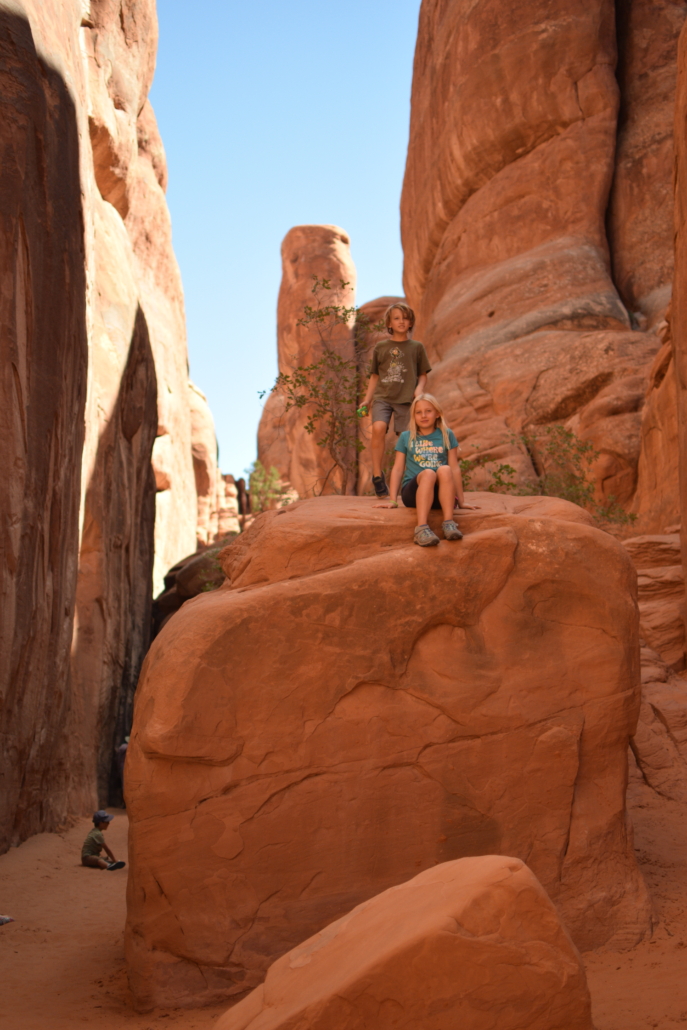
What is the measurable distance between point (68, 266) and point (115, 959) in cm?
744

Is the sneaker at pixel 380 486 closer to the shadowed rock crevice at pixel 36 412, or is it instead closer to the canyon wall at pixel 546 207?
the shadowed rock crevice at pixel 36 412

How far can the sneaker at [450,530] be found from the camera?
5.48 meters

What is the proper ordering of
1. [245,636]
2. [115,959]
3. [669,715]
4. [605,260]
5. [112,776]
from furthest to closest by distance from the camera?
1. [605,260]
2. [112,776]
3. [669,715]
4. [115,959]
5. [245,636]

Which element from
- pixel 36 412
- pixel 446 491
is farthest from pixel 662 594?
pixel 36 412

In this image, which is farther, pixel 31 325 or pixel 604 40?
pixel 604 40

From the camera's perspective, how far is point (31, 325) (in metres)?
8.54

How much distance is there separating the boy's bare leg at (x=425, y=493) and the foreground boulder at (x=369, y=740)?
0.29m

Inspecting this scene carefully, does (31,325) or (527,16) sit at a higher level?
(527,16)

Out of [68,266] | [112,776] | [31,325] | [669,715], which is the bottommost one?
[112,776]

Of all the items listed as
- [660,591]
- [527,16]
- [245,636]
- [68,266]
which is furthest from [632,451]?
[527,16]

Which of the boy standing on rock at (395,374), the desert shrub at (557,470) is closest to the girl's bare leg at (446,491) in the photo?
the boy standing on rock at (395,374)

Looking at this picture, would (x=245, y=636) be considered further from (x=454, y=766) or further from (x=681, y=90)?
(x=681, y=90)

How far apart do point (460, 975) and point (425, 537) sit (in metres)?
2.75

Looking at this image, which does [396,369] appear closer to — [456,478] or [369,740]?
[456,478]
